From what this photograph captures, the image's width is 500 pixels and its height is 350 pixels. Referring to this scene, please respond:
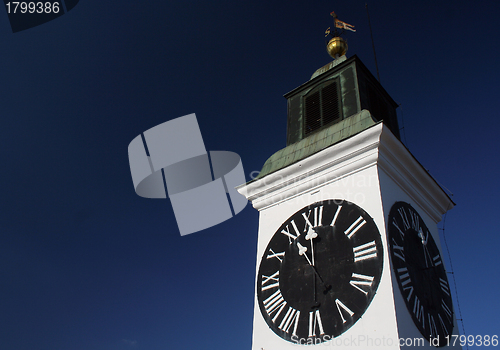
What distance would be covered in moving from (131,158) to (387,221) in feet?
23.0

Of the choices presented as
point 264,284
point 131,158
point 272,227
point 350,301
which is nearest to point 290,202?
point 272,227

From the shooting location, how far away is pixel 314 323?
23.1ft

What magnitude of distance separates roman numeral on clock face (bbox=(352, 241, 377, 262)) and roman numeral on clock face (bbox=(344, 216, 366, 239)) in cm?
31

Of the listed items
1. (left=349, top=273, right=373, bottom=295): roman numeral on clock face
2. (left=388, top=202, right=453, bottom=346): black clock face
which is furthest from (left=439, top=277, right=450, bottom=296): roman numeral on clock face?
(left=349, top=273, right=373, bottom=295): roman numeral on clock face

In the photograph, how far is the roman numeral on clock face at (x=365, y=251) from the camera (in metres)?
7.06

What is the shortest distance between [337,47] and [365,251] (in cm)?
768

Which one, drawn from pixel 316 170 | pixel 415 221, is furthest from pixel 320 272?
pixel 415 221

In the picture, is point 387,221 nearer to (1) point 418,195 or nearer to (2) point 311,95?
(1) point 418,195

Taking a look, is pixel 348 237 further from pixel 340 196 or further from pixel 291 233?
pixel 291 233

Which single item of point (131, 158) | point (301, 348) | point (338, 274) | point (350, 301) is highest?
point (131, 158)

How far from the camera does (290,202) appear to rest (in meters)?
9.01

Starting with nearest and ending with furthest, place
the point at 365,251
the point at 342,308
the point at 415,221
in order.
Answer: the point at 342,308 → the point at 365,251 → the point at 415,221

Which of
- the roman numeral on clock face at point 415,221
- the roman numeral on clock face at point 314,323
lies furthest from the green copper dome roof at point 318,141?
the roman numeral on clock face at point 314,323

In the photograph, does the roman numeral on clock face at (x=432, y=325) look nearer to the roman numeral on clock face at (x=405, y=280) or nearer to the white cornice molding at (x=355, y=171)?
the roman numeral on clock face at (x=405, y=280)
